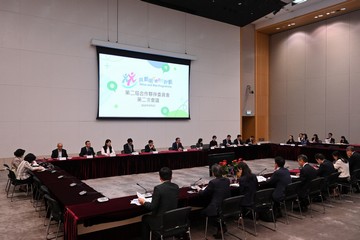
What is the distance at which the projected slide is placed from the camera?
10375 millimetres

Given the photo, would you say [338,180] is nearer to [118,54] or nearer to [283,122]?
[118,54]

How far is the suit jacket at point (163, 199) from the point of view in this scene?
3217 mm

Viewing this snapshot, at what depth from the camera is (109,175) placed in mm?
7852

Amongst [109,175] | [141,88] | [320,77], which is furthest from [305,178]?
[320,77]

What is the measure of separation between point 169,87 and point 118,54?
2.54 meters

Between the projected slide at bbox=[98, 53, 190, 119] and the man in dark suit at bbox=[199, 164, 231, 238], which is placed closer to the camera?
the man in dark suit at bbox=[199, 164, 231, 238]

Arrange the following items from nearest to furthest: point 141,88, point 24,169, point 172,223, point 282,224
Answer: point 172,223 < point 282,224 < point 24,169 < point 141,88

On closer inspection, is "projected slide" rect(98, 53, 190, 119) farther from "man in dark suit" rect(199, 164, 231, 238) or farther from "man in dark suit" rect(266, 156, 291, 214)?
"man in dark suit" rect(199, 164, 231, 238)

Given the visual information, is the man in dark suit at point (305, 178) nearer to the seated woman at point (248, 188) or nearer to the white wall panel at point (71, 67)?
the seated woman at point (248, 188)

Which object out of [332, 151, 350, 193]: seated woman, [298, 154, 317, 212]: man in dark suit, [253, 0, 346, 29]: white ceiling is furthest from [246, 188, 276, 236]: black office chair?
[253, 0, 346, 29]: white ceiling

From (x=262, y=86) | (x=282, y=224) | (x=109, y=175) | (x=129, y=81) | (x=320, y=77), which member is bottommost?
(x=282, y=224)

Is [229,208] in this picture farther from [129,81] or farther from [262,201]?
[129,81]

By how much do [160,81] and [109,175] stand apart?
5.07 meters

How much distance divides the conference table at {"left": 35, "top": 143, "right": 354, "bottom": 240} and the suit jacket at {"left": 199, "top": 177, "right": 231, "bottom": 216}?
12.0 inches
